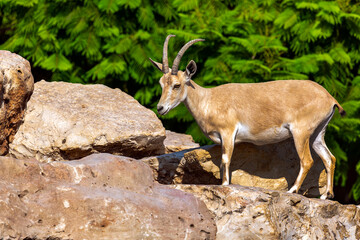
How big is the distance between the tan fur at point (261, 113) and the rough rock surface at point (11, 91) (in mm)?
2042

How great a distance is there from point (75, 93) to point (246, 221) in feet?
15.8

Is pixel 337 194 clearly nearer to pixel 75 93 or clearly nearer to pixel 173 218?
pixel 75 93

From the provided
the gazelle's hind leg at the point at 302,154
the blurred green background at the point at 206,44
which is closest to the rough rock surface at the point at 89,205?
the gazelle's hind leg at the point at 302,154

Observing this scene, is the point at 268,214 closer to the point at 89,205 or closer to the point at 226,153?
the point at 226,153

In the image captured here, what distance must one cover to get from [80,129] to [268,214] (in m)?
3.83

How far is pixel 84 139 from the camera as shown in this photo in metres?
10.7

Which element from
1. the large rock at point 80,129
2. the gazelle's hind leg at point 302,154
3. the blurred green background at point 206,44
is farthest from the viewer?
the blurred green background at point 206,44

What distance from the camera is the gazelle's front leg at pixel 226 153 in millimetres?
9656

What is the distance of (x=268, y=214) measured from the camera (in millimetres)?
8469

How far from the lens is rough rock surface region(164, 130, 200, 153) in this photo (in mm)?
12820

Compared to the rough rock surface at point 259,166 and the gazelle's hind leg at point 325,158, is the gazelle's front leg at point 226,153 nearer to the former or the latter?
the rough rock surface at point 259,166

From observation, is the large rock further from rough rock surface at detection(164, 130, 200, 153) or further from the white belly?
the white belly

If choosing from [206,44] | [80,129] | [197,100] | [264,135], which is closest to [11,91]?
[80,129]

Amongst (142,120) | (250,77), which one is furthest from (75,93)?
(250,77)
